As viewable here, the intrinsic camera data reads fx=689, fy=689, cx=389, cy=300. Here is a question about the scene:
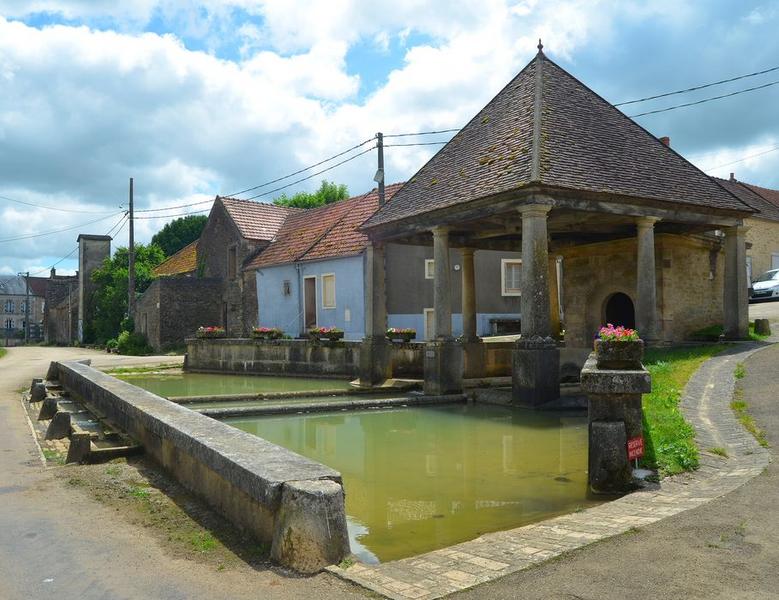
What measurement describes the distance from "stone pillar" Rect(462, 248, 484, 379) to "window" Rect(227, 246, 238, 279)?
19.4 m

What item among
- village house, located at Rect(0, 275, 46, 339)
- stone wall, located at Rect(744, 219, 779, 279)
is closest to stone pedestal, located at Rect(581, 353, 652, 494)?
stone wall, located at Rect(744, 219, 779, 279)

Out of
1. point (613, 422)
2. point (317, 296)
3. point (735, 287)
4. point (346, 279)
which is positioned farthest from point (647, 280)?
point (317, 296)

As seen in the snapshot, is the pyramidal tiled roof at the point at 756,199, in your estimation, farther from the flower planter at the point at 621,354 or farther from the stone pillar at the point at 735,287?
the flower planter at the point at 621,354

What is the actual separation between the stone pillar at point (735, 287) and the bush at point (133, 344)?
28.8m

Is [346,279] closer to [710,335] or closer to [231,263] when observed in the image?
[231,263]

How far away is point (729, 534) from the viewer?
14.1 feet

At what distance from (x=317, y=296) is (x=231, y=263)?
8235 millimetres

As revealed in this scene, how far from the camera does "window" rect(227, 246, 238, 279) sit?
35.3 meters

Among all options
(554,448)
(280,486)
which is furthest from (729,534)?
(554,448)

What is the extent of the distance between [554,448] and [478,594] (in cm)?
598

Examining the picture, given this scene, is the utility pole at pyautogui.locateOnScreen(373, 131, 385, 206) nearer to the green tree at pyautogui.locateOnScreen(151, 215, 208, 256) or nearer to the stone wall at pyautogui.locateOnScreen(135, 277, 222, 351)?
the stone wall at pyautogui.locateOnScreen(135, 277, 222, 351)

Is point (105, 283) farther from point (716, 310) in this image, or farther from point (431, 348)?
point (716, 310)

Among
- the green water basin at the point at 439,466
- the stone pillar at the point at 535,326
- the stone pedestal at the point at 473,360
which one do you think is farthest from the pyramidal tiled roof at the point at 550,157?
the green water basin at the point at 439,466

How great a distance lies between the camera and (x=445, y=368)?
15.3 m
